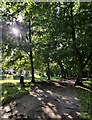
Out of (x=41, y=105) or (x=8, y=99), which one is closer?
(x=41, y=105)

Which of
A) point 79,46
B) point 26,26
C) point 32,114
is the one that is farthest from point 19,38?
point 32,114

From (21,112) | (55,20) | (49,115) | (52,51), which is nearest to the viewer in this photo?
(49,115)

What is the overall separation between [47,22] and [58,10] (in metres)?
0.45

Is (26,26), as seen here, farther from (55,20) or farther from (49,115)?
(49,115)

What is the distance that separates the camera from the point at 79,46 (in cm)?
590

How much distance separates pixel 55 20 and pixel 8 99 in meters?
2.54

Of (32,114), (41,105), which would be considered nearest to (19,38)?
(41,105)

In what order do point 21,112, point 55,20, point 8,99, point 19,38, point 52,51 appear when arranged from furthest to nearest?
point 19,38
point 52,51
point 55,20
point 8,99
point 21,112

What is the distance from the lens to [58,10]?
587 centimetres

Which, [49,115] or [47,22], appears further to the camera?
[47,22]

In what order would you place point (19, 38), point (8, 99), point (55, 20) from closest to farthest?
point (8, 99)
point (55, 20)
point (19, 38)

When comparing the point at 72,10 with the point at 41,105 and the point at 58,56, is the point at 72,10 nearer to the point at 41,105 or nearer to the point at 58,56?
the point at 58,56

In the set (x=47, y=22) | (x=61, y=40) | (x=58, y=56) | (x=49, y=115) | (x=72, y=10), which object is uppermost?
(x=72, y=10)

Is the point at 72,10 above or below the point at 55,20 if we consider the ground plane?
above
